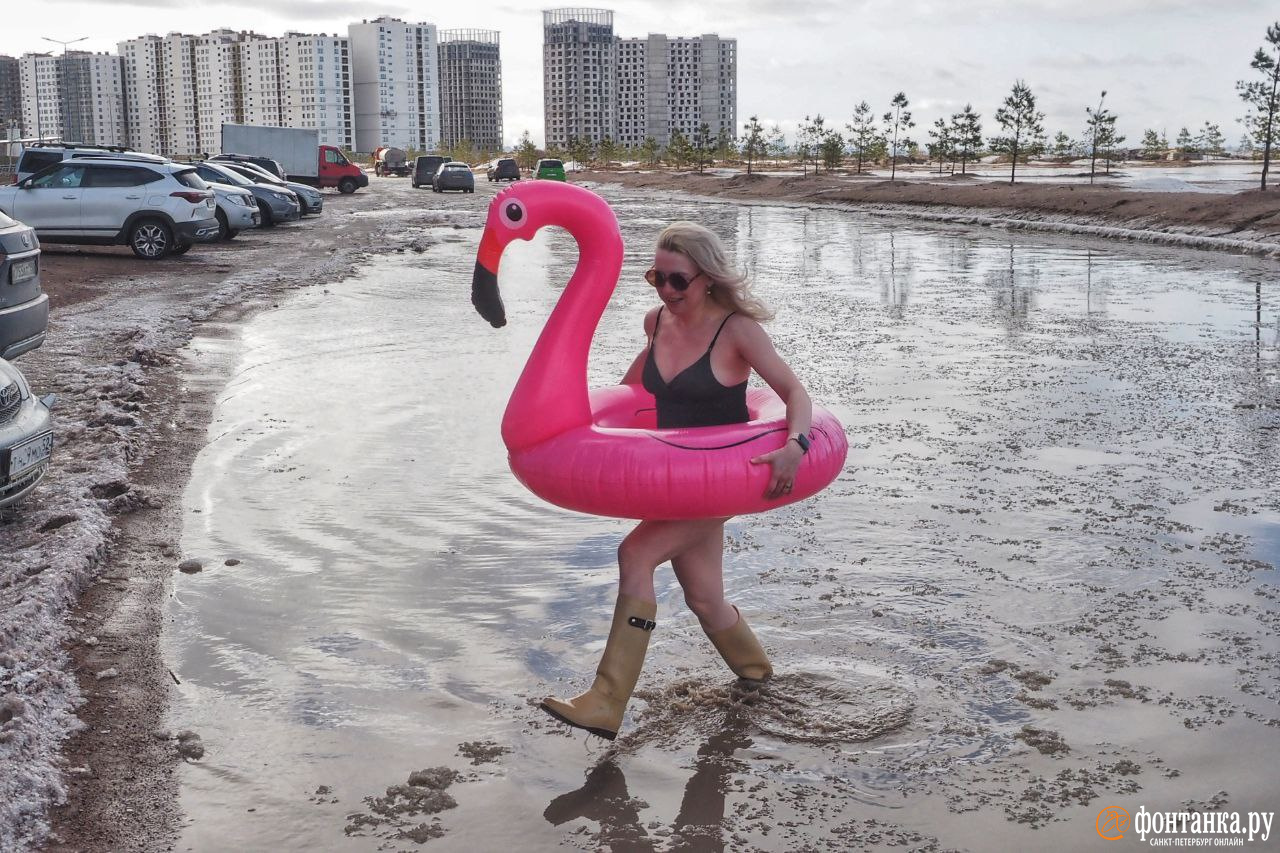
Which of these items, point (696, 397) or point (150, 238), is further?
point (150, 238)

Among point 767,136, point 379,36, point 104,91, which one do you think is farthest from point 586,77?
point 767,136

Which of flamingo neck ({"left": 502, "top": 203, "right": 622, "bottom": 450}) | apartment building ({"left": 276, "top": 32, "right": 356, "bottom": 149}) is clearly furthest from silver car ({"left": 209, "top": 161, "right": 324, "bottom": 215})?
apartment building ({"left": 276, "top": 32, "right": 356, "bottom": 149})

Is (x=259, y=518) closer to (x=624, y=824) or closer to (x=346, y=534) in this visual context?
(x=346, y=534)

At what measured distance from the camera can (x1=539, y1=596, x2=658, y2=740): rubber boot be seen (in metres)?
3.99

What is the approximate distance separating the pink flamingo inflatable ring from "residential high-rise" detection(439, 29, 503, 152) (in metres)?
174

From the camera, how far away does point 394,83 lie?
149 m

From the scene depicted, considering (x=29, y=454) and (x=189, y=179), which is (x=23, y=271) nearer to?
(x=29, y=454)

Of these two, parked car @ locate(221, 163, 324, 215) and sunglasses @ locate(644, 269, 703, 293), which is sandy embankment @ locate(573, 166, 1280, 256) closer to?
parked car @ locate(221, 163, 324, 215)

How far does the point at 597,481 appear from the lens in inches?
157

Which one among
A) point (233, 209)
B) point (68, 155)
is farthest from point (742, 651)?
point (233, 209)

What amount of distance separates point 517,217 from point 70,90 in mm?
173432

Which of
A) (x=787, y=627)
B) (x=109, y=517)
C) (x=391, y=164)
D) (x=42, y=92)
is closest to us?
(x=787, y=627)

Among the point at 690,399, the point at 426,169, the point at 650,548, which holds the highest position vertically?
the point at 426,169

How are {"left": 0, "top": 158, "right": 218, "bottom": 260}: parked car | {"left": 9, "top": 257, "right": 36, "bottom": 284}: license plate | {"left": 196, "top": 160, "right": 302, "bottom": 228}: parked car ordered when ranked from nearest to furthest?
{"left": 9, "top": 257, "right": 36, "bottom": 284}: license plate, {"left": 0, "top": 158, "right": 218, "bottom": 260}: parked car, {"left": 196, "top": 160, "right": 302, "bottom": 228}: parked car
